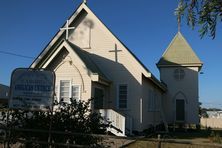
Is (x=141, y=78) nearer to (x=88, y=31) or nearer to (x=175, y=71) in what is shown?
(x=88, y=31)

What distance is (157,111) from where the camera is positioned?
2691cm

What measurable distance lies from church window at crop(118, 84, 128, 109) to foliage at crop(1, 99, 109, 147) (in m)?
12.0

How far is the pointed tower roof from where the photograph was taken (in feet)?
103

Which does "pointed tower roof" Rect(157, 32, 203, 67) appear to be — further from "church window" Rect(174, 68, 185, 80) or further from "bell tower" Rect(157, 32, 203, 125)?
"church window" Rect(174, 68, 185, 80)

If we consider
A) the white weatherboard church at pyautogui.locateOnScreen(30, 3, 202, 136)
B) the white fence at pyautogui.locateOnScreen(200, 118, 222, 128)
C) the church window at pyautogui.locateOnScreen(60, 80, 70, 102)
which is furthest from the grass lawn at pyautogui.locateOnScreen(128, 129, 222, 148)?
the white fence at pyautogui.locateOnScreen(200, 118, 222, 128)

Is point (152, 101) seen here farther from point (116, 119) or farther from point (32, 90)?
point (32, 90)

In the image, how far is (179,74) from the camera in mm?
31344

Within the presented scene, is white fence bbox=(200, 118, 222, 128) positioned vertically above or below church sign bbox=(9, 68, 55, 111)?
below

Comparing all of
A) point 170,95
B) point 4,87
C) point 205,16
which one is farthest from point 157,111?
point 4,87

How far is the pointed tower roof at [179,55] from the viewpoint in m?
31.3

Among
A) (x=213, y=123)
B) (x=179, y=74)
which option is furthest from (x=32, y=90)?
(x=213, y=123)

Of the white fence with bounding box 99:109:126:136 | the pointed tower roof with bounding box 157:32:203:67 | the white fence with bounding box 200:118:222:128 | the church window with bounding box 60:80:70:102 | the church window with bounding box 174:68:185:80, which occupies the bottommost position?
the white fence with bounding box 200:118:222:128

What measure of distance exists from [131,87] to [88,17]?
563 cm

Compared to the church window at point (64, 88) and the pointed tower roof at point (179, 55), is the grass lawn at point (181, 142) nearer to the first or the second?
the church window at point (64, 88)
